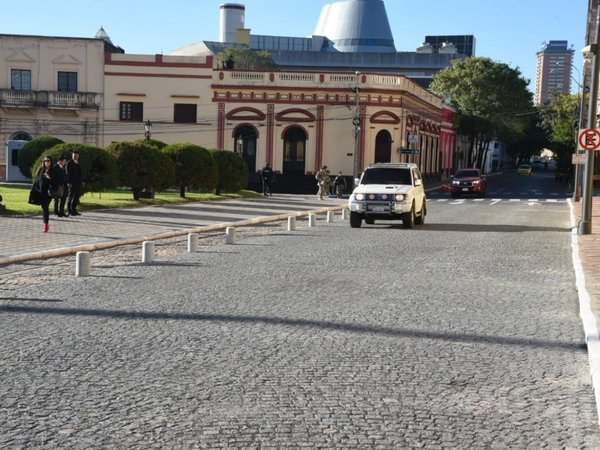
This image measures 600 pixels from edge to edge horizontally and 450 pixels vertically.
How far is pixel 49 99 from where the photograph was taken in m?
56.2

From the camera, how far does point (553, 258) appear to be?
16438mm

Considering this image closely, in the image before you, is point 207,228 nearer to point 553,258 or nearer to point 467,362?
point 553,258

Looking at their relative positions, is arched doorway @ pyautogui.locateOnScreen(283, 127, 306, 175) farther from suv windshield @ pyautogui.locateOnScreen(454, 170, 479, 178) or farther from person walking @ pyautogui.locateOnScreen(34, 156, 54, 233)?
person walking @ pyautogui.locateOnScreen(34, 156, 54, 233)

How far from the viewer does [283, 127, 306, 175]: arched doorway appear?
57219mm

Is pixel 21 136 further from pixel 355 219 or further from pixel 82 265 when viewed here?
pixel 82 265

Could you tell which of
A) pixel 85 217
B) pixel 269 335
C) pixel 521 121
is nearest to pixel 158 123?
pixel 85 217

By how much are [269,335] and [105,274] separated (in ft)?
17.4

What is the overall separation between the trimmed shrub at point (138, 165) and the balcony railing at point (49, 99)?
26.6 m

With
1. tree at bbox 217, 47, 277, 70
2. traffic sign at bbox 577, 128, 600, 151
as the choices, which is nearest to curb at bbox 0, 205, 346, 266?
traffic sign at bbox 577, 128, 600, 151

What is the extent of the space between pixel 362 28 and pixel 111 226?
159453 millimetres

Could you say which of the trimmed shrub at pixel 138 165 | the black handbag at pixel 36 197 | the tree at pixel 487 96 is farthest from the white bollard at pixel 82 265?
the tree at pixel 487 96

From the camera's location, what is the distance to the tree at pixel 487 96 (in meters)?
83.8

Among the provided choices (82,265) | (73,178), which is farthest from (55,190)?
(82,265)

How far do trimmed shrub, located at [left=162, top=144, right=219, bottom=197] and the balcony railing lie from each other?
2312 cm
